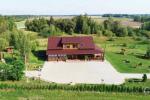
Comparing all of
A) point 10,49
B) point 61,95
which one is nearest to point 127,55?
point 10,49

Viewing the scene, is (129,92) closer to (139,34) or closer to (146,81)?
(146,81)

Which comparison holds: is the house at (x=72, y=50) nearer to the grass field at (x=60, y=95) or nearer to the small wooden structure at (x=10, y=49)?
the small wooden structure at (x=10, y=49)

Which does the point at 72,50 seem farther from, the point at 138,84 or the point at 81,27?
the point at 81,27

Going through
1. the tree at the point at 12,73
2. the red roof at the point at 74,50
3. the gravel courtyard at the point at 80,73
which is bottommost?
the gravel courtyard at the point at 80,73

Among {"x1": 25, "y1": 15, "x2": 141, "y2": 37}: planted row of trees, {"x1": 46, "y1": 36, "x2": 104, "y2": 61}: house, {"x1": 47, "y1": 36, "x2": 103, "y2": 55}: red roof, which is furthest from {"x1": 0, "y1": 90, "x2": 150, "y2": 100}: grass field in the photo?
{"x1": 25, "y1": 15, "x2": 141, "y2": 37}: planted row of trees

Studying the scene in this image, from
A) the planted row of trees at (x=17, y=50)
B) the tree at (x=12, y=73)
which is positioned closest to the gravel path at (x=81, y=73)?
the planted row of trees at (x=17, y=50)

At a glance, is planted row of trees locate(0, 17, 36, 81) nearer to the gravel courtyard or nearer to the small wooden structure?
the small wooden structure

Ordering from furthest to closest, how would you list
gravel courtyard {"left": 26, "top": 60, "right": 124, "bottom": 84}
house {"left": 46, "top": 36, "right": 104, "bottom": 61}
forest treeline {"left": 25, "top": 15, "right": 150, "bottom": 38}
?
forest treeline {"left": 25, "top": 15, "right": 150, "bottom": 38}, house {"left": 46, "top": 36, "right": 104, "bottom": 61}, gravel courtyard {"left": 26, "top": 60, "right": 124, "bottom": 84}
